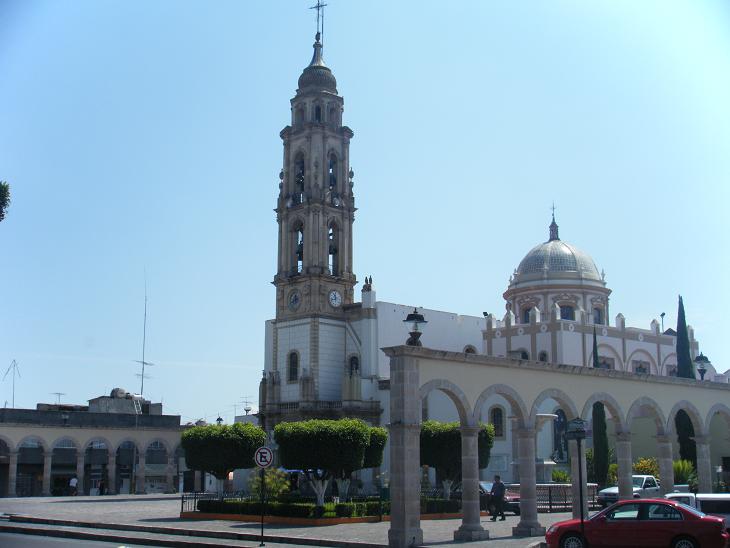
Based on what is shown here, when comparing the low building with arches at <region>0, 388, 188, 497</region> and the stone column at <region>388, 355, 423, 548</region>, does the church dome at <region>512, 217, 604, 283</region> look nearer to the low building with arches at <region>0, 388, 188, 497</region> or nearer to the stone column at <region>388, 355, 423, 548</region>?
the low building with arches at <region>0, 388, 188, 497</region>

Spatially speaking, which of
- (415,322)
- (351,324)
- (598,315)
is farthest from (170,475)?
(415,322)

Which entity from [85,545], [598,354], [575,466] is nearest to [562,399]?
[575,466]

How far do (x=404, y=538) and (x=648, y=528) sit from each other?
546 centimetres

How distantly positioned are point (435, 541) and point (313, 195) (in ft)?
127

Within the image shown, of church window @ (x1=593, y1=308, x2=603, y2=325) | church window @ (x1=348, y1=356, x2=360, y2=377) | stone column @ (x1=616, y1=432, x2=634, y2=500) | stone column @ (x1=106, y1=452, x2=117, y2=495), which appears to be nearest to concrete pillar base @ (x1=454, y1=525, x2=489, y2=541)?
stone column @ (x1=616, y1=432, x2=634, y2=500)

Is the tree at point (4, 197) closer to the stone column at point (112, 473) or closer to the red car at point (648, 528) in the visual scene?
the red car at point (648, 528)

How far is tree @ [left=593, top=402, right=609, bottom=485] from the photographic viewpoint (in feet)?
138

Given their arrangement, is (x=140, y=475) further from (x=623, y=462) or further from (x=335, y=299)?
(x=623, y=462)

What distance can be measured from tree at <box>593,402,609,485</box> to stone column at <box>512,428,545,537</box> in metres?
19.3

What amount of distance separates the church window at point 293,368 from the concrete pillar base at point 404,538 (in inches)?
1431

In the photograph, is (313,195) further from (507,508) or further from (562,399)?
(562,399)

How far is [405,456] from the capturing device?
20.5m

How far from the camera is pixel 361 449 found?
107 feet

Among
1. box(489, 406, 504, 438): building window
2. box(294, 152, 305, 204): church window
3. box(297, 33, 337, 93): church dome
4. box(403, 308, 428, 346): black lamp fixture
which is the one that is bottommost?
box(489, 406, 504, 438): building window
